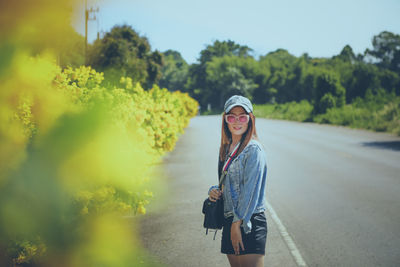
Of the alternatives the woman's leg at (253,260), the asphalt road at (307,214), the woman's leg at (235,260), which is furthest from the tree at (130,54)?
the woman's leg at (253,260)

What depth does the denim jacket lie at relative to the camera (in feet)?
8.41

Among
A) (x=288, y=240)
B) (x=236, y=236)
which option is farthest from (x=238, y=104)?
(x=288, y=240)

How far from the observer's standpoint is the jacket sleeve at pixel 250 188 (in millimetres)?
2561

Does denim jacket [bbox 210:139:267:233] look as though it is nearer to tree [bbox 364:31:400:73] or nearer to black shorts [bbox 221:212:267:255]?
black shorts [bbox 221:212:267:255]

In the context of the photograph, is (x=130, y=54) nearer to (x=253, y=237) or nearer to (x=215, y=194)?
(x=215, y=194)

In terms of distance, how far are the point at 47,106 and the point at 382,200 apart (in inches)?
267

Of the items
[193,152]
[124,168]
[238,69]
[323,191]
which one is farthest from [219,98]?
[124,168]

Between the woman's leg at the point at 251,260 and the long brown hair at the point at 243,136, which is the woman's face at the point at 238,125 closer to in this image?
the long brown hair at the point at 243,136

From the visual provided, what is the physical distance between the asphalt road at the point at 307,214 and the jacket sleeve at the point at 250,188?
76.1 inches

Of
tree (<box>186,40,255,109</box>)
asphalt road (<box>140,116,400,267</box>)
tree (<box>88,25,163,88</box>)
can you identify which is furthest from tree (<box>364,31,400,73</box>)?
asphalt road (<box>140,116,400,267</box>)

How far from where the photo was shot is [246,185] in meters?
2.57

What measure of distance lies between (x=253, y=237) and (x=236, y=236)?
5.3 inches

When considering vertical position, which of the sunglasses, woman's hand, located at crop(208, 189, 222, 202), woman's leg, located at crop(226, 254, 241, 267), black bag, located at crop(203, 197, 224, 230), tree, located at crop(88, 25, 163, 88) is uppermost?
tree, located at crop(88, 25, 163, 88)

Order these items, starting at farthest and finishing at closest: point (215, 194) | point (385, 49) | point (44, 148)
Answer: point (385, 49) < point (215, 194) < point (44, 148)
